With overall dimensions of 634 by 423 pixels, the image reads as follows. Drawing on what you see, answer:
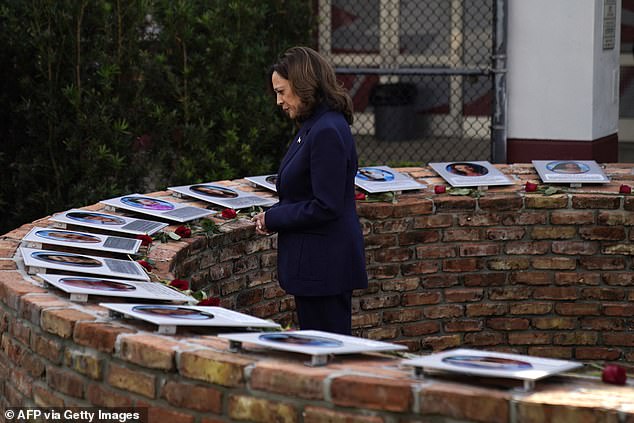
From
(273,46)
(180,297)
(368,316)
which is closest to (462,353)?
(180,297)

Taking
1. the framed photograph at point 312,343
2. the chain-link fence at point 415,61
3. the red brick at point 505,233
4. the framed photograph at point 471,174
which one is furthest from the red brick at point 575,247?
the chain-link fence at point 415,61

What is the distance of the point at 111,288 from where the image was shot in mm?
3709

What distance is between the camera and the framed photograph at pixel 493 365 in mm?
2727

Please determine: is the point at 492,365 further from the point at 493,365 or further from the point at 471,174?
the point at 471,174

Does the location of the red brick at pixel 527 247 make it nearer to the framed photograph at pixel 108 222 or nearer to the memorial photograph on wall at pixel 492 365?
the framed photograph at pixel 108 222

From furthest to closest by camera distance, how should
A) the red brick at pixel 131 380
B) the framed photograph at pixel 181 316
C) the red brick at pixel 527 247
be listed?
the red brick at pixel 527 247
the framed photograph at pixel 181 316
the red brick at pixel 131 380

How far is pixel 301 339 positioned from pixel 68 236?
1.62 metres

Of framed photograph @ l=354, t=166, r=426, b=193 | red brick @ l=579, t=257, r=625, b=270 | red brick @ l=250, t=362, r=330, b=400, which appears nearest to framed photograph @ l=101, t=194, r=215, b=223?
framed photograph @ l=354, t=166, r=426, b=193

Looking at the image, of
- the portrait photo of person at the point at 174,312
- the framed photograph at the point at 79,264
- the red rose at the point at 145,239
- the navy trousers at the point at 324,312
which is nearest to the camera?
the portrait photo of person at the point at 174,312

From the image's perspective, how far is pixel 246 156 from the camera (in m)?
8.66

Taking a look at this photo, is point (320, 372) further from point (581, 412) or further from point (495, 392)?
point (581, 412)

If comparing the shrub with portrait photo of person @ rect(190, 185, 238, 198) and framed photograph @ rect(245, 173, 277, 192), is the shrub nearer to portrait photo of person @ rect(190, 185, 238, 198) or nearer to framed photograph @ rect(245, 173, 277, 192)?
framed photograph @ rect(245, 173, 277, 192)

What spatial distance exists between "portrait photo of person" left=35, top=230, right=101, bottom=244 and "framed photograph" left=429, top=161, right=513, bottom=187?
198cm

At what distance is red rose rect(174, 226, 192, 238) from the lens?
4754 mm
